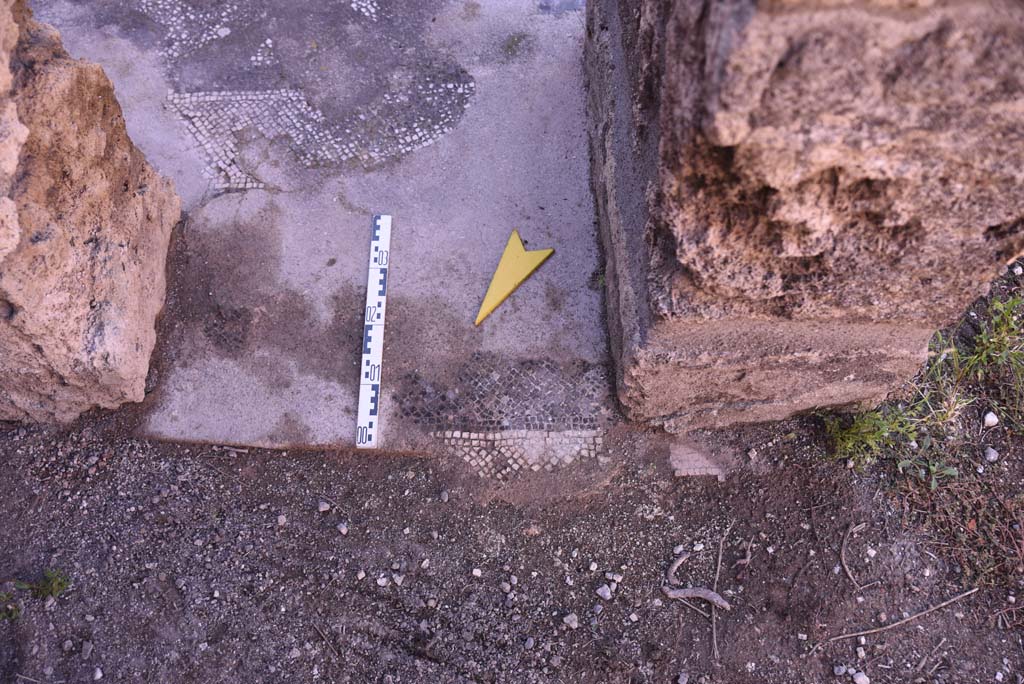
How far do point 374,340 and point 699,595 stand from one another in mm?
1533

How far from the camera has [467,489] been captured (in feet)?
9.12

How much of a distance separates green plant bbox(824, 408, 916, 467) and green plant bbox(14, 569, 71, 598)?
2818mm

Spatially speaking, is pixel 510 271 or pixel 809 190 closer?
pixel 809 190

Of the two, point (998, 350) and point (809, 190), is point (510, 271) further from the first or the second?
point (998, 350)

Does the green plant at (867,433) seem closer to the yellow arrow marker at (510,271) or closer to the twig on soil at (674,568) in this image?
the twig on soil at (674,568)

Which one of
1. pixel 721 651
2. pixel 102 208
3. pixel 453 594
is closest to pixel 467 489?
pixel 453 594

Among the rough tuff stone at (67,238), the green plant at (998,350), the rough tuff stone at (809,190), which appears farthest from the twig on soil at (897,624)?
the rough tuff stone at (67,238)

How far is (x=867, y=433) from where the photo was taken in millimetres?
2801

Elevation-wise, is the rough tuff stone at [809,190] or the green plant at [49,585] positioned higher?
the rough tuff stone at [809,190]

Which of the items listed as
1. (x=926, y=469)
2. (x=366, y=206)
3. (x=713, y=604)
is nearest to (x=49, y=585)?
(x=366, y=206)

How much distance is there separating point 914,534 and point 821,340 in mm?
961

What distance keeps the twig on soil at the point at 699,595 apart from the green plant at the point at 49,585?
6.94 feet

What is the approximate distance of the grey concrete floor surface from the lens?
285 centimetres

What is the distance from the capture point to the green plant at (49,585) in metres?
2.62
